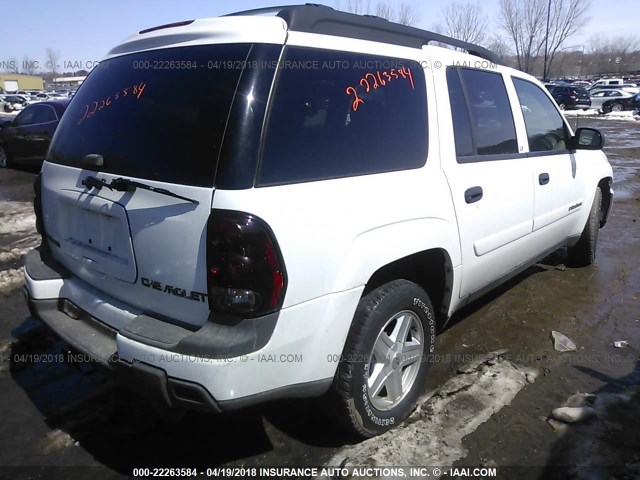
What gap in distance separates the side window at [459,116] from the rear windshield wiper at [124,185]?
1713 millimetres

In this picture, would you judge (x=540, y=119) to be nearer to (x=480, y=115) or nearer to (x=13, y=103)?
(x=480, y=115)

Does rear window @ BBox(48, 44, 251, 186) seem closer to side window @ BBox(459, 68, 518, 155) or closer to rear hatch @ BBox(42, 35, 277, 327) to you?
rear hatch @ BBox(42, 35, 277, 327)

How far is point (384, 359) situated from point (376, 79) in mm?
1439

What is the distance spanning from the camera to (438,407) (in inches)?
107

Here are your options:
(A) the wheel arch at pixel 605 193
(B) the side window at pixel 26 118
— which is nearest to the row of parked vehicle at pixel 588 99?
(A) the wheel arch at pixel 605 193

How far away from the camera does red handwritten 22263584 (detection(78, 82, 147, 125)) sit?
7.46 feet

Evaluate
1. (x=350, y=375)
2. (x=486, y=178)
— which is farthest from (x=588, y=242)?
(x=350, y=375)

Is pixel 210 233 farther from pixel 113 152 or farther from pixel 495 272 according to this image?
pixel 495 272

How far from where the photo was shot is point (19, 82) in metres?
80.9

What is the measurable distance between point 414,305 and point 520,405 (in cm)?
94

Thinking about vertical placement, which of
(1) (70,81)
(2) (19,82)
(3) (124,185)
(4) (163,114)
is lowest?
(3) (124,185)

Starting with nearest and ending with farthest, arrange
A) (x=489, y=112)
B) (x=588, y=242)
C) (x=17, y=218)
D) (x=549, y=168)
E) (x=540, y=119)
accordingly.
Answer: (x=489, y=112)
(x=549, y=168)
(x=540, y=119)
(x=588, y=242)
(x=17, y=218)

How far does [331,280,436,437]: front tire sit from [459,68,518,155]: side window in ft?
3.88

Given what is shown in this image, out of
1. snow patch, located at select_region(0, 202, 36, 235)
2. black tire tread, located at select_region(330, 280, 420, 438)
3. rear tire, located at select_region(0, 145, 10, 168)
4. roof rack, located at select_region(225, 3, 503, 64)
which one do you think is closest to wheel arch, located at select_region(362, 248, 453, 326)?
black tire tread, located at select_region(330, 280, 420, 438)
